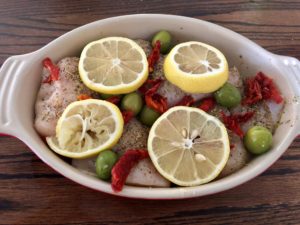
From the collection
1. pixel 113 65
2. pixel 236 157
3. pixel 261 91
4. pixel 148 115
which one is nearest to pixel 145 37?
pixel 113 65

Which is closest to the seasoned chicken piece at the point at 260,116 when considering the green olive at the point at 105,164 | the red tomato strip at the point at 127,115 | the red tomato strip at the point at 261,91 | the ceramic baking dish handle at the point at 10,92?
the red tomato strip at the point at 261,91

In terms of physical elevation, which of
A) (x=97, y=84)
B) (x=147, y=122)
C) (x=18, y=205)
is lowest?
(x=18, y=205)

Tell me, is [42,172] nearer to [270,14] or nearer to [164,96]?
[164,96]

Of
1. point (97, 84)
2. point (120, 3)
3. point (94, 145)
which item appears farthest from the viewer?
point (120, 3)

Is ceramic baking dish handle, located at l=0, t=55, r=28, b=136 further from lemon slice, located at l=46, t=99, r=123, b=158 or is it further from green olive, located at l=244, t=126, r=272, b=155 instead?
green olive, located at l=244, t=126, r=272, b=155

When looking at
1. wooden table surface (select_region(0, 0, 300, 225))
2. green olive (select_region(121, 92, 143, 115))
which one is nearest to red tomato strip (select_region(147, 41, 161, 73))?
green olive (select_region(121, 92, 143, 115))

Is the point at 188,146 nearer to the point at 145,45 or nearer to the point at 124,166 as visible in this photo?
the point at 124,166

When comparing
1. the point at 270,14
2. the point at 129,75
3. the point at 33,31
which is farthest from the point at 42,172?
the point at 270,14
